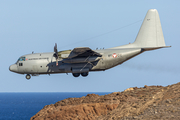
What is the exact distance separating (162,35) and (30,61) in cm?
1984

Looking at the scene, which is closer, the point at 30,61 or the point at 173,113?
the point at 173,113

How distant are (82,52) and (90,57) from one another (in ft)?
6.12

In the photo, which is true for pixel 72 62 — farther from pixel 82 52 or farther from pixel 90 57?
pixel 90 57

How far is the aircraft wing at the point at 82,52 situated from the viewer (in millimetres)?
35000

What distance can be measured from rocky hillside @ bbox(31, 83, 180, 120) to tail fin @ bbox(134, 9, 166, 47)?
1013cm

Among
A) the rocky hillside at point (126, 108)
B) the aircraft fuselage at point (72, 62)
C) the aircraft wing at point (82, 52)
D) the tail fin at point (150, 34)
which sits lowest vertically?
the rocky hillside at point (126, 108)

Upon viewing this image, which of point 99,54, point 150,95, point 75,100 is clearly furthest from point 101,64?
point 150,95

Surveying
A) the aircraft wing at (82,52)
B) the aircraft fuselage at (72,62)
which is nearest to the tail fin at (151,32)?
the aircraft fuselage at (72,62)

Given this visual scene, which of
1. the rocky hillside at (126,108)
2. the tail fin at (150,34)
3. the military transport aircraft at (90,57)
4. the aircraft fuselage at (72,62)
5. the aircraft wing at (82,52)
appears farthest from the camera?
the tail fin at (150,34)

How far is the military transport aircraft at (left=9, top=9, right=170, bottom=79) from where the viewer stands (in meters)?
37.6

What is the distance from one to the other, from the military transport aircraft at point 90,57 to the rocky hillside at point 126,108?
780cm

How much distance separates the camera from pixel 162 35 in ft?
131

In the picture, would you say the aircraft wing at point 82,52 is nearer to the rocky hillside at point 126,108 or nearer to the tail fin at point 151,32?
the rocky hillside at point 126,108

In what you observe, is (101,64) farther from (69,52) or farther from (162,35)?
(162,35)
